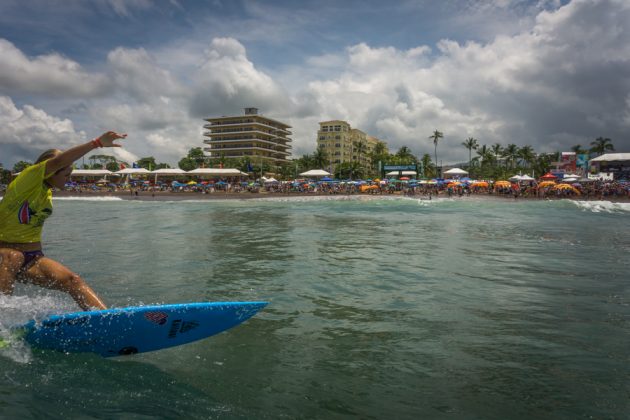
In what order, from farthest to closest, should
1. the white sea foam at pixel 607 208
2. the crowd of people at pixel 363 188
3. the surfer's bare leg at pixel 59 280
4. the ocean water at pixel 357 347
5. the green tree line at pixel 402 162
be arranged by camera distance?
the green tree line at pixel 402 162, the crowd of people at pixel 363 188, the white sea foam at pixel 607 208, the surfer's bare leg at pixel 59 280, the ocean water at pixel 357 347

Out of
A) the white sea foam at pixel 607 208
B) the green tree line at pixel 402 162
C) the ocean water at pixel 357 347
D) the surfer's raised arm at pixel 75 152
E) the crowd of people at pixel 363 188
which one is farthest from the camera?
the green tree line at pixel 402 162

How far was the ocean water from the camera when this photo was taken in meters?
3.63

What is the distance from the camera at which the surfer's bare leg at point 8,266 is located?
4.03 metres

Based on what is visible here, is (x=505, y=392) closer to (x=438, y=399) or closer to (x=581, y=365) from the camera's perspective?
(x=438, y=399)

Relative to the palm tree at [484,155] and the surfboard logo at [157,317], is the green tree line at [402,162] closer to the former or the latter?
the palm tree at [484,155]

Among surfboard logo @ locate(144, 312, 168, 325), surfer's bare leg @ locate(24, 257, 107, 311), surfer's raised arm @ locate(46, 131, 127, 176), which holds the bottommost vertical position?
surfboard logo @ locate(144, 312, 168, 325)

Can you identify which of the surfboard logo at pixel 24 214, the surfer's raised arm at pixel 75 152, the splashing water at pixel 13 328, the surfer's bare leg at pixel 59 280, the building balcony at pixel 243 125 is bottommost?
the splashing water at pixel 13 328

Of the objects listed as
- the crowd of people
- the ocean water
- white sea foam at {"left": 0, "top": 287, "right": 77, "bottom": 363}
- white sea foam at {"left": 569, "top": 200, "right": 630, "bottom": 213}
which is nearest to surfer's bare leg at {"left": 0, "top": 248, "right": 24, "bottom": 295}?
white sea foam at {"left": 0, "top": 287, "right": 77, "bottom": 363}

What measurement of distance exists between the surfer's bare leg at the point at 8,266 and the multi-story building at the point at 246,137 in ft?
378

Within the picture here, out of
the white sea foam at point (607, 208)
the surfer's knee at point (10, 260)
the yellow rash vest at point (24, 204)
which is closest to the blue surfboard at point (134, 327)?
the surfer's knee at point (10, 260)

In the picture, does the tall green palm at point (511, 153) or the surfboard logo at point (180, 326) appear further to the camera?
the tall green palm at point (511, 153)

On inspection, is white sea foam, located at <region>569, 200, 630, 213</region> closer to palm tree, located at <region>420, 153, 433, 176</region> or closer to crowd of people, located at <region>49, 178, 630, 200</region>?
crowd of people, located at <region>49, 178, 630, 200</region>

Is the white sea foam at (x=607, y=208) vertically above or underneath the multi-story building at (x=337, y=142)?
underneath

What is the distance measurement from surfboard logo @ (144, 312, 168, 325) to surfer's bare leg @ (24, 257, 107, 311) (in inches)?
22.8
